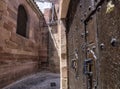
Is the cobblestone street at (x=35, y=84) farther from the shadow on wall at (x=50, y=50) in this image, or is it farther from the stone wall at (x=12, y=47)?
the shadow on wall at (x=50, y=50)

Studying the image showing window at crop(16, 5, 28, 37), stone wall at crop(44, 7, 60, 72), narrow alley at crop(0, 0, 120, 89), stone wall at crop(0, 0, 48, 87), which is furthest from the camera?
stone wall at crop(44, 7, 60, 72)

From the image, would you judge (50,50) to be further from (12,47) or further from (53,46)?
(12,47)

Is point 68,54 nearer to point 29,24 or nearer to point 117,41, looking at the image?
point 117,41

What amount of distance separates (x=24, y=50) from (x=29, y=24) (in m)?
1.28

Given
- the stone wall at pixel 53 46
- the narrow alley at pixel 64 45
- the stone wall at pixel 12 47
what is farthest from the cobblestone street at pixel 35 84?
the stone wall at pixel 53 46

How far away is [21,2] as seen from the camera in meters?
5.09

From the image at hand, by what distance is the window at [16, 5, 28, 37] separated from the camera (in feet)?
16.8

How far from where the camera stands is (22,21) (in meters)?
5.38

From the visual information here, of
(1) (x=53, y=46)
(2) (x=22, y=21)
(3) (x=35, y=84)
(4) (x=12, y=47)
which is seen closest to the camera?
(3) (x=35, y=84)

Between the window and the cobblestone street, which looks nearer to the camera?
the cobblestone street

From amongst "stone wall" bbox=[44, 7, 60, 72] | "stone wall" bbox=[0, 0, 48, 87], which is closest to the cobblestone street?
"stone wall" bbox=[0, 0, 48, 87]

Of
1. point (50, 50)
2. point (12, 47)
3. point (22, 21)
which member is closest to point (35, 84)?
point (12, 47)

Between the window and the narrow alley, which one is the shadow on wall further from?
the window

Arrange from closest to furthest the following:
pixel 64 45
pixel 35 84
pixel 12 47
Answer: pixel 64 45 → pixel 35 84 → pixel 12 47
